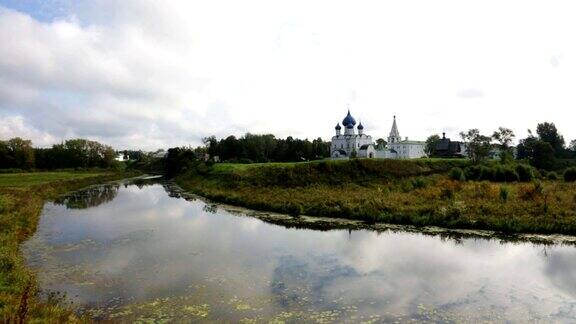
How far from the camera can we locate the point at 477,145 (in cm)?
7375

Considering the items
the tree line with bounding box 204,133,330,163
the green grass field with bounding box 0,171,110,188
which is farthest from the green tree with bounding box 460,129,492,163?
the green grass field with bounding box 0,171,110,188

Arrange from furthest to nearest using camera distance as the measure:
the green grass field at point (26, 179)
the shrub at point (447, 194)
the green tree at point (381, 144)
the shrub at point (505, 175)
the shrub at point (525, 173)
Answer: the green tree at point (381, 144), the green grass field at point (26, 179), the shrub at point (525, 173), the shrub at point (505, 175), the shrub at point (447, 194)

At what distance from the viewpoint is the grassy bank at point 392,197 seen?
2702 cm

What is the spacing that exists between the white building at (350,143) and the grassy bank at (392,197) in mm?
34170

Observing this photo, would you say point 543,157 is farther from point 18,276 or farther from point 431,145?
point 18,276

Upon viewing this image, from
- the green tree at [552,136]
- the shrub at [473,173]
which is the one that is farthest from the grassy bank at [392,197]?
the green tree at [552,136]

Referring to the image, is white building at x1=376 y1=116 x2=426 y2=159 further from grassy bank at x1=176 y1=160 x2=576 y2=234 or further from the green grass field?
Result: the green grass field

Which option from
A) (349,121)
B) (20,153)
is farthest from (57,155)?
(349,121)

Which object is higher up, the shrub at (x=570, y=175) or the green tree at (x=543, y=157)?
the green tree at (x=543, y=157)

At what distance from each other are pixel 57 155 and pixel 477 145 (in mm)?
115356

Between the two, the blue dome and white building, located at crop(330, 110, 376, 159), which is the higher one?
the blue dome

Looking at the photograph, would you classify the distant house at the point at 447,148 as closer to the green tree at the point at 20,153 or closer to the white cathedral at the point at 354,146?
the white cathedral at the point at 354,146

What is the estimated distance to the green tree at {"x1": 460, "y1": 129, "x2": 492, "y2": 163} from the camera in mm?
72688

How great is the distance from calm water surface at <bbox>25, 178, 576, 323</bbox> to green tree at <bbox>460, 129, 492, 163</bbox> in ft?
178
